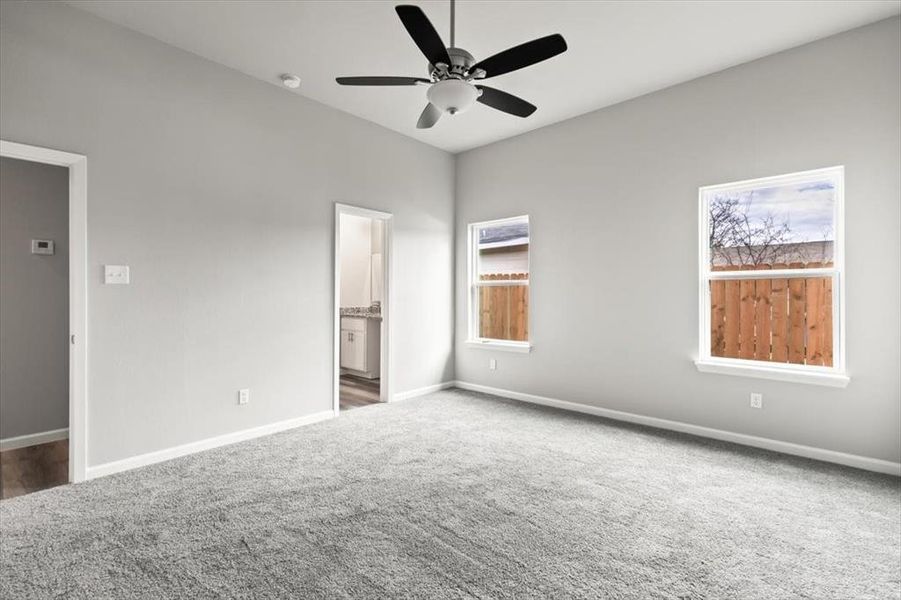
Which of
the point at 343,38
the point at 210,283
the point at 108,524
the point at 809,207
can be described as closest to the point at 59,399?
the point at 210,283

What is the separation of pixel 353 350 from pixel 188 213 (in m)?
3.53

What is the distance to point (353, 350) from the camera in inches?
261

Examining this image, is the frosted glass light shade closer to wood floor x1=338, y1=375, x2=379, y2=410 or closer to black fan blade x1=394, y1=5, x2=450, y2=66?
black fan blade x1=394, y1=5, x2=450, y2=66

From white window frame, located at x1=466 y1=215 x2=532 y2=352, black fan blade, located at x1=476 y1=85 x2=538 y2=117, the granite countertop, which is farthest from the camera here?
the granite countertop

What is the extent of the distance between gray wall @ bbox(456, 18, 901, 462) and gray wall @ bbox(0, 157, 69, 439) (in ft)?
13.4

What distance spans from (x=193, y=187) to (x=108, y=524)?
2.37m

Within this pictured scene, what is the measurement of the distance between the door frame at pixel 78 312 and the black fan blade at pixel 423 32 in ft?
7.97

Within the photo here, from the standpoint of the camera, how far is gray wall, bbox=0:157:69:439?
12.0 ft

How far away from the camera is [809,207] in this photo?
3.46 m

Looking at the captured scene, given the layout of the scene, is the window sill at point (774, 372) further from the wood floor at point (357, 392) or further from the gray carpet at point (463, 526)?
the wood floor at point (357, 392)

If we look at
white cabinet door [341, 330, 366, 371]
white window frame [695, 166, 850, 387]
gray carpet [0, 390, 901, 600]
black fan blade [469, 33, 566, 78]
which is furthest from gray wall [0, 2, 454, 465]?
white window frame [695, 166, 850, 387]

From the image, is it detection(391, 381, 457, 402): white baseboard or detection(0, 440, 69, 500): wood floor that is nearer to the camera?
detection(0, 440, 69, 500): wood floor

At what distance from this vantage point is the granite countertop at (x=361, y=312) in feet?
21.0

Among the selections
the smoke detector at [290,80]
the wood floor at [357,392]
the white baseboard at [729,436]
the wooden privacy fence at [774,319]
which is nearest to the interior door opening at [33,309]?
the smoke detector at [290,80]
